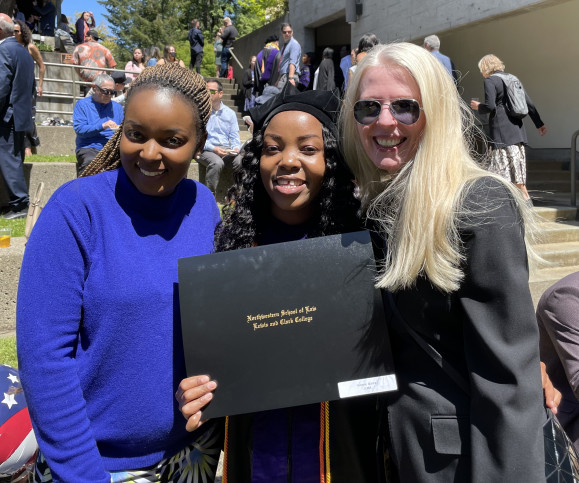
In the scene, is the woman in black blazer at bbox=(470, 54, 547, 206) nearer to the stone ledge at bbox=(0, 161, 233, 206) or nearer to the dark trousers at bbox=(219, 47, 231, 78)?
the stone ledge at bbox=(0, 161, 233, 206)

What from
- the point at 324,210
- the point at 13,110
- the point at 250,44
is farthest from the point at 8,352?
the point at 250,44

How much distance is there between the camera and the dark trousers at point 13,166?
6.54 meters

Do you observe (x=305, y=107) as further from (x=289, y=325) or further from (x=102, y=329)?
(x=102, y=329)

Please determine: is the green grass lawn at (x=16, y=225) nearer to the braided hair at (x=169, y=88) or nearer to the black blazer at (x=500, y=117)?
the braided hair at (x=169, y=88)

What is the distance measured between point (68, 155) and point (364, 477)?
9.26 metres

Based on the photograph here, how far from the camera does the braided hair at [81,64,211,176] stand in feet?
5.64

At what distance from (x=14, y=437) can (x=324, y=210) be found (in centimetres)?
179

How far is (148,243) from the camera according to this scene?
173 centimetres

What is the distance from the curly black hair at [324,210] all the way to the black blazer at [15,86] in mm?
5560

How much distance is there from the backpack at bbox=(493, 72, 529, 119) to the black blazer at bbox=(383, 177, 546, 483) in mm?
6321

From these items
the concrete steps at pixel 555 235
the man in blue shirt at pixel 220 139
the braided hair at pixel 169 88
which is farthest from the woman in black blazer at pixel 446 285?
the man in blue shirt at pixel 220 139

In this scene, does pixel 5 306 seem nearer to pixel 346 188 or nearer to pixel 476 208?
pixel 346 188

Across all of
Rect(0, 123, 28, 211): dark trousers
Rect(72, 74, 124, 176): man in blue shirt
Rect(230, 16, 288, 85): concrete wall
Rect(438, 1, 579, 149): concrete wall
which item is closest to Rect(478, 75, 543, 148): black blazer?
Rect(438, 1, 579, 149): concrete wall

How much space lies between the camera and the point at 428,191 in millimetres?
1586
